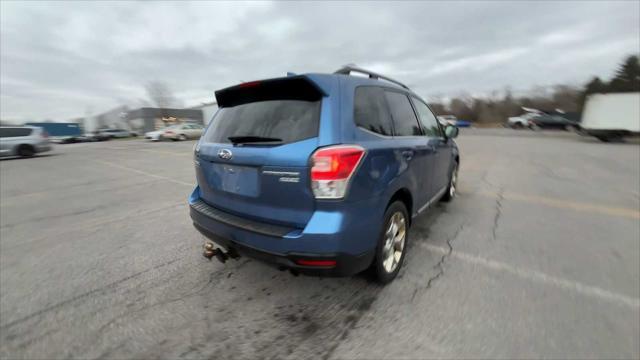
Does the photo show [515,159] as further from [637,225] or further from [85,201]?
[85,201]

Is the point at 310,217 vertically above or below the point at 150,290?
above

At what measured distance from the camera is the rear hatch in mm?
2217

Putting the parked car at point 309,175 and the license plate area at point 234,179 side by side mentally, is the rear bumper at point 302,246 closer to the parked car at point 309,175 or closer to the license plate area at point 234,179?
the parked car at point 309,175

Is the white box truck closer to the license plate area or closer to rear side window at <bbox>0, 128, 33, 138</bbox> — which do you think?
the license plate area

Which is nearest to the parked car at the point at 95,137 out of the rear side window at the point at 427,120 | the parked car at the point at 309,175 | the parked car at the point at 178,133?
the parked car at the point at 178,133

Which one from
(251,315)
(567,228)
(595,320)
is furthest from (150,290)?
(567,228)

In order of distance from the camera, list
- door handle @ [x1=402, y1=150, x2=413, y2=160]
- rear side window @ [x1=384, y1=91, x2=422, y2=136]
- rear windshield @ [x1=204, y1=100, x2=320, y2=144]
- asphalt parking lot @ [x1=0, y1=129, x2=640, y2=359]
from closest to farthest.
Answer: asphalt parking lot @ [x1=0, y1=129, x2=640, y2=359] < rear windshield @ [x1=204, y1=100, x2=320, y2=144] < door handle @ [x1=402, y1=150, x2=413, y2=160] < rear side window @ [x1=384, y1=91, x2=422, y2=136]

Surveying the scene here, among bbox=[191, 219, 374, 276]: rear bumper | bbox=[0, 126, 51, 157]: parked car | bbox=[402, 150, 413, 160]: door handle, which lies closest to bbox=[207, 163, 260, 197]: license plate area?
bbox=[191, 219, 374, 276]: rear bumper

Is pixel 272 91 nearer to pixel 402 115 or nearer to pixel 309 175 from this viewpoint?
pixel 309 175

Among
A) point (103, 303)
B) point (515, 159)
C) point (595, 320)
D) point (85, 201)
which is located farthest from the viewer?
point (515, 159)

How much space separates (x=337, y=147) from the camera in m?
2.16

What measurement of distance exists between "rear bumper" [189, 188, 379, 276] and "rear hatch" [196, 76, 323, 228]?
0.11m

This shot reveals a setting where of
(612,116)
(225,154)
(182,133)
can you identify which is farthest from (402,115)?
(182,133)

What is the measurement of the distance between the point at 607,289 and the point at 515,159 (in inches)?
371
